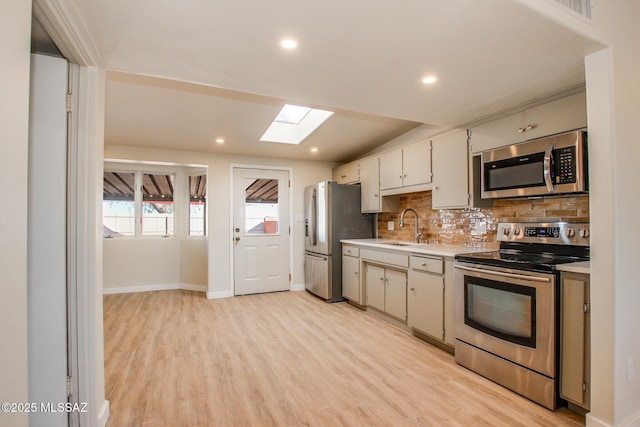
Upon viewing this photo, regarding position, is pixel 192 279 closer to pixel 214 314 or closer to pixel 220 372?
pixel 214 314

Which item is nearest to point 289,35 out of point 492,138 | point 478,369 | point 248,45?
point 248,45

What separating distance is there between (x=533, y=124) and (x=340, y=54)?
1.63m

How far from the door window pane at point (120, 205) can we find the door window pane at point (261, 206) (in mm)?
1999

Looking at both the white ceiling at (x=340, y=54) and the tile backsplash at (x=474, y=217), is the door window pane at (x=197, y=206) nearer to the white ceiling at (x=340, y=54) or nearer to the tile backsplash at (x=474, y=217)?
the white ceiling at (x=340, y=54)

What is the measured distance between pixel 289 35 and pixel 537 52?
1.42 metres

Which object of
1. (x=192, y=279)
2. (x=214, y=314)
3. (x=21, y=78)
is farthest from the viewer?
(x=192, y=279)

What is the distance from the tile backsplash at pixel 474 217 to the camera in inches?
95.7

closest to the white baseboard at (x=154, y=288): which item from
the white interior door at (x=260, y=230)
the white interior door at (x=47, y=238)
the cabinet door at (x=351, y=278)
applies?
the white interior door at (x=260, y=230)

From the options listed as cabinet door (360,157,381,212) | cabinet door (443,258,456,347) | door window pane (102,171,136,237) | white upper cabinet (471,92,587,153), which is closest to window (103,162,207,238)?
door window pane (102,171,136,237)

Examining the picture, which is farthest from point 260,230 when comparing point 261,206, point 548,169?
point 548,169

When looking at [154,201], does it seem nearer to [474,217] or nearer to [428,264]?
[428,264]

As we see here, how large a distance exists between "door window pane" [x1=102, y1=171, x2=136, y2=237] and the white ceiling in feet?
8.46

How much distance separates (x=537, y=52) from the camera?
1786 millimetres

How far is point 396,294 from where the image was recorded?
3434mm
